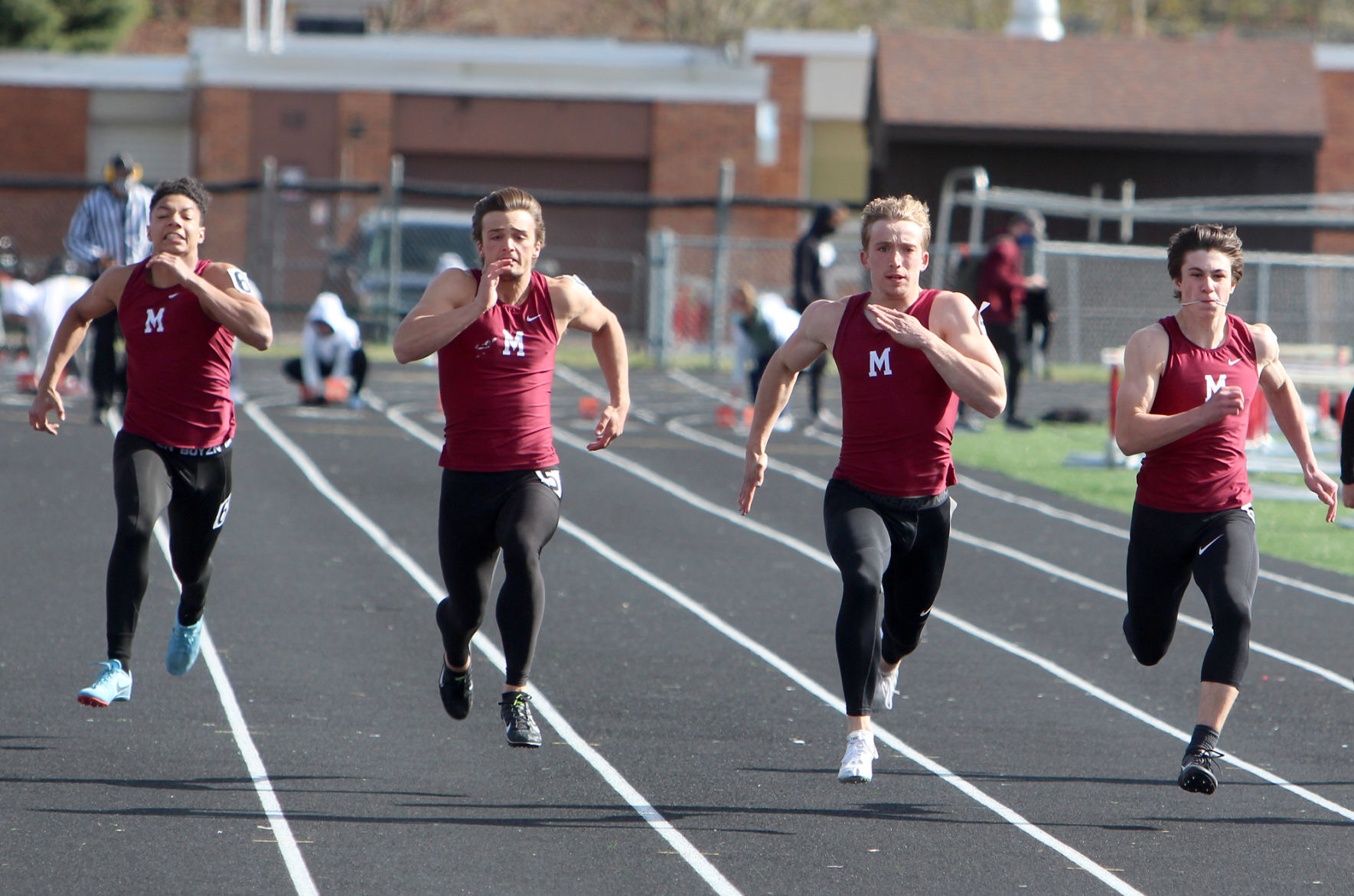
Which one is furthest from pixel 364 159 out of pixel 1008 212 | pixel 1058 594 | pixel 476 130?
pixel 1058 594

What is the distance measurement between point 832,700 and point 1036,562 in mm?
3979

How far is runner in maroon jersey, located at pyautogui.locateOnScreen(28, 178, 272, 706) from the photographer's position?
6445mm

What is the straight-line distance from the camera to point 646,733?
268 inches

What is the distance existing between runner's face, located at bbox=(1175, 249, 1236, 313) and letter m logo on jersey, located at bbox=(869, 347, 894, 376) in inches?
40.8

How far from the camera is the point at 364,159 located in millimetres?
31391

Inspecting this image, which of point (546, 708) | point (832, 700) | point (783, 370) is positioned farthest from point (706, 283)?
point (783, 370)

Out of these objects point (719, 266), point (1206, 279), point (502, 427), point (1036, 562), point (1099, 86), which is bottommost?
point (1036, 562)

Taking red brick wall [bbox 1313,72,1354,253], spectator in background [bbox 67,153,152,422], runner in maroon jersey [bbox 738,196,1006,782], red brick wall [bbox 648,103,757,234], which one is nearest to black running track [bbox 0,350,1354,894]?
runner in maroon jersey [bbox 738,196,1006,782]

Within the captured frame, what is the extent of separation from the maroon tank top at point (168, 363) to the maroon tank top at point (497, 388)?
992 millimetres

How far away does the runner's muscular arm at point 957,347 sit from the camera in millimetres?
5824

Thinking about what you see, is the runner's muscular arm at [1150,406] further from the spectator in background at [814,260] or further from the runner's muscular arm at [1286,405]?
the spectator in background at [814,260]

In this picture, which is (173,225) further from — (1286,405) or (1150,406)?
(1286,405)

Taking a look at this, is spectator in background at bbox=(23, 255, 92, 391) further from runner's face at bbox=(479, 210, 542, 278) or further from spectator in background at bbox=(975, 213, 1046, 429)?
runner's face at bbox=(479, 210, 542, 278)

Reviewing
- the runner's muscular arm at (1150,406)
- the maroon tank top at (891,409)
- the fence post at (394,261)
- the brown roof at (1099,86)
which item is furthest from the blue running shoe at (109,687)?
the brown roof at (1099,86)
